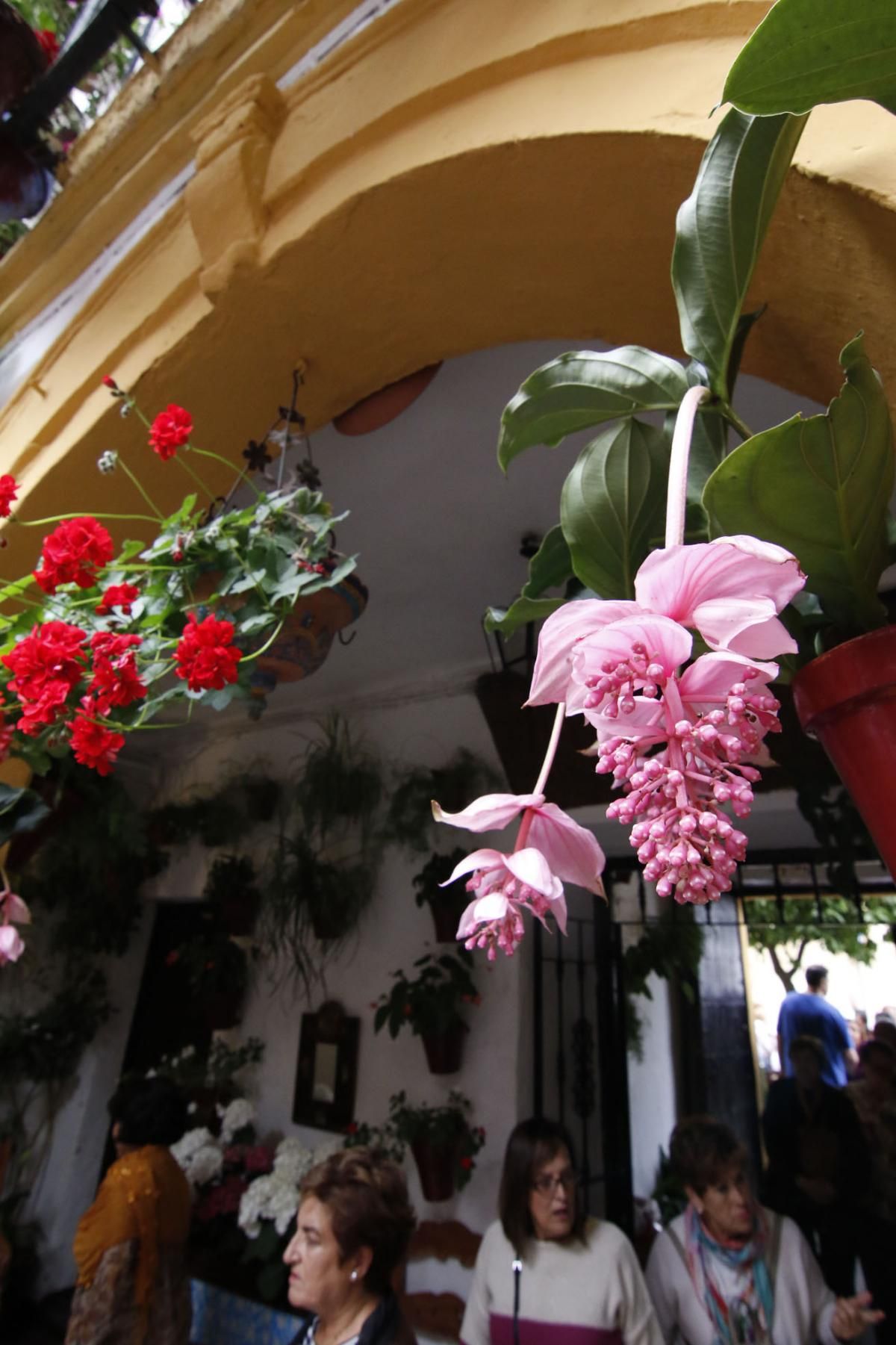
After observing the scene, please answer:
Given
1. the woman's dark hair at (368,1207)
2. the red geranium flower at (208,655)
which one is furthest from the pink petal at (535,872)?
the woman's dark hair at (368,1207)

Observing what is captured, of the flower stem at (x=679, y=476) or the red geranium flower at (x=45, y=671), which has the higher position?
the red geranium flower at (x=45, y=671)

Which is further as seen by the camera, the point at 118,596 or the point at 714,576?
the point at 118,596

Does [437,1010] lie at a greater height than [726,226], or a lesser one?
lesser

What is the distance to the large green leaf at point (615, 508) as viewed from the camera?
1.37ft

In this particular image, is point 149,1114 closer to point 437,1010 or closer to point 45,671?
point 437,1010

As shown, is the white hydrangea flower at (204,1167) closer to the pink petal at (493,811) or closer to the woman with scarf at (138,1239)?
the woman with scarf at (138,1239)

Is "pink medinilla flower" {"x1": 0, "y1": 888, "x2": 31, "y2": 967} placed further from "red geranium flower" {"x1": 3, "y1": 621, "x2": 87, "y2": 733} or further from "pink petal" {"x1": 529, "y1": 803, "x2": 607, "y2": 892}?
"pink petal" {"x1": 529, "y1": 803, "x2": 607, "y2": 892}

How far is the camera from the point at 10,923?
97cm

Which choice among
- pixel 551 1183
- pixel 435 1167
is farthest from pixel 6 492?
pixel 435 1167

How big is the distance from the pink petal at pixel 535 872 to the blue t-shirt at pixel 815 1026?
2.93 metres

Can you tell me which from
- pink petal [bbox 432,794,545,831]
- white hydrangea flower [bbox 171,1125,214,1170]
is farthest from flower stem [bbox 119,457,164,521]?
white hydrangea flower [bbox 171,1125,214,1170]

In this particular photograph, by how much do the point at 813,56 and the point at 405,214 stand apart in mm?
699

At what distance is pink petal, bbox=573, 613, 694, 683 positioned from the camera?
0.25 m

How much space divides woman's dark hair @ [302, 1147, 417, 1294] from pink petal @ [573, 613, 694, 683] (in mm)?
1406
